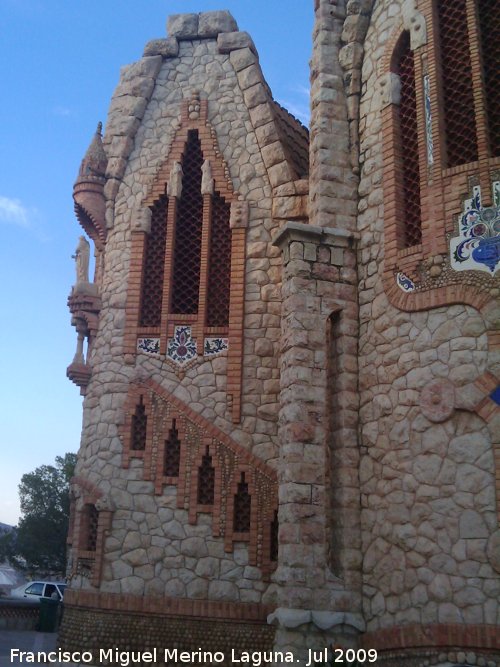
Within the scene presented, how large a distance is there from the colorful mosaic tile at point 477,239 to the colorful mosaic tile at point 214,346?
3.93m

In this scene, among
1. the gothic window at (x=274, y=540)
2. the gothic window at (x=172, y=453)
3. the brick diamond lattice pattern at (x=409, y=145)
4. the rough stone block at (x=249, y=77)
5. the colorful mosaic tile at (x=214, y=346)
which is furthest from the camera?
the rough stone block at (x=249, y=77)

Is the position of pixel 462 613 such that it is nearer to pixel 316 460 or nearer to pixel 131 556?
pixel 316 460

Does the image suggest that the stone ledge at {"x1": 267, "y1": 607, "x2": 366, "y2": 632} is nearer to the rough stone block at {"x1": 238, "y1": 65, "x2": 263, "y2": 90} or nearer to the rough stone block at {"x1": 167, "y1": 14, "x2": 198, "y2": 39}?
the rough stone block at {"x1": 238, "y1": 65, "x2": 263, "y2": 90}

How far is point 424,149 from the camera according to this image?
894 centimetres

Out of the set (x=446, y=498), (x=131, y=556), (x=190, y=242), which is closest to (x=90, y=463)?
(x=131, y=556)

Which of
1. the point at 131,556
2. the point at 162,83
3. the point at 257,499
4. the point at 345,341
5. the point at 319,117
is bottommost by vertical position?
the point at 131,556

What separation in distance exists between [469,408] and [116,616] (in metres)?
5.53

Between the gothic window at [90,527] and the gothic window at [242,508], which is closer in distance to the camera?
the gothic window at [242,508]

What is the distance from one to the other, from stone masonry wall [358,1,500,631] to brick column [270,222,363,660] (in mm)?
178

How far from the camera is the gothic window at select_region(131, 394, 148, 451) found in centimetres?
1107

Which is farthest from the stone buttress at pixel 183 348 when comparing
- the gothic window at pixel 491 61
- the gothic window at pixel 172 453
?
the gothic window at pixel 491 61

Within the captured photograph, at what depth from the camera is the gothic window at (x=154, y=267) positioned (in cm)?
1175

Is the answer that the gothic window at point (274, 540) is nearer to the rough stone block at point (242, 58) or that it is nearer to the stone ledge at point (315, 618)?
the stone ledge at point (315, 618)

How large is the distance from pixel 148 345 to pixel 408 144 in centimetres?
462
